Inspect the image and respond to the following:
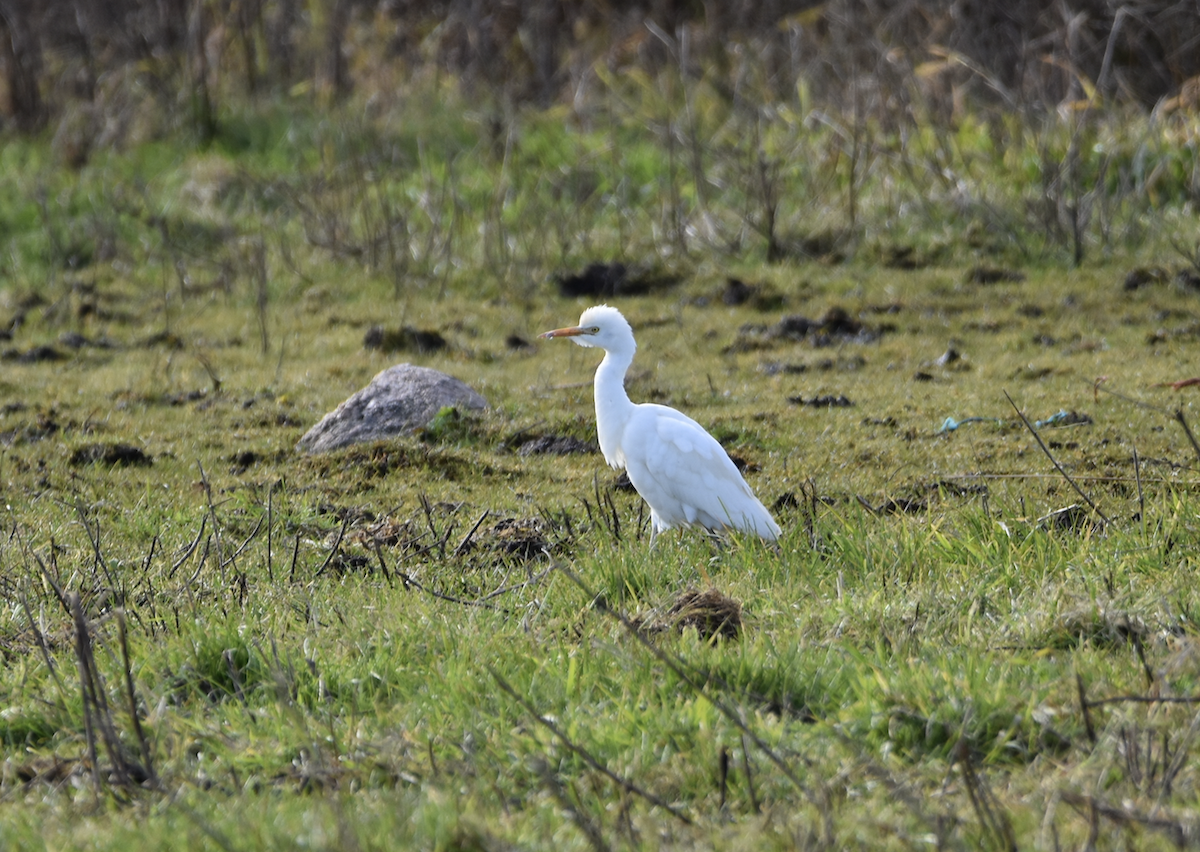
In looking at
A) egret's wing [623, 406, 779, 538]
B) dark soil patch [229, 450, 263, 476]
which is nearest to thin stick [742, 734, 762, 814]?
egret's wing [623, 406, 779, 538]

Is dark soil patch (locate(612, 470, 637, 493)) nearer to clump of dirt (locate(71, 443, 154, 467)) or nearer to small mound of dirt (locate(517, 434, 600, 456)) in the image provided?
small mound of dirt (locate(517, 434, 600, 456))

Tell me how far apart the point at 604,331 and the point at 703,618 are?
2194 millimetres

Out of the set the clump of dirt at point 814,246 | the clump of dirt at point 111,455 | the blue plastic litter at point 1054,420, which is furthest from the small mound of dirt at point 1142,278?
the clump of dirt at point 111,455

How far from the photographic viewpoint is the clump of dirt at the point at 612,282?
1038cm

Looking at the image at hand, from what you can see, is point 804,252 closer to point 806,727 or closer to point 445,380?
point 445,380

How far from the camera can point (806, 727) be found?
128 inches

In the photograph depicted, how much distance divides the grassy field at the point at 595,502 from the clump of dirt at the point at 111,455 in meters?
0.02

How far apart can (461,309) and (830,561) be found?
6129mm

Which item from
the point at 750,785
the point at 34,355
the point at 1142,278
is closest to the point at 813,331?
the point at 1142,278

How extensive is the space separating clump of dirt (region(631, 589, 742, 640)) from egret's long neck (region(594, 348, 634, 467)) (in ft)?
6.03

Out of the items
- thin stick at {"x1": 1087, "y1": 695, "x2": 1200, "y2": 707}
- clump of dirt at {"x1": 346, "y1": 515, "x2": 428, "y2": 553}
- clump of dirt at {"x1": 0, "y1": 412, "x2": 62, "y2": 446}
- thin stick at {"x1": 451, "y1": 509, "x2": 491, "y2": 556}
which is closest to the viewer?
thin stick at {"x1": 1087, "y1": 695, "x2": 1200, "y2": 707}

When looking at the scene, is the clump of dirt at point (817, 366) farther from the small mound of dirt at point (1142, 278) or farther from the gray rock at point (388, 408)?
the small mound of dirt at point (1142, 278)

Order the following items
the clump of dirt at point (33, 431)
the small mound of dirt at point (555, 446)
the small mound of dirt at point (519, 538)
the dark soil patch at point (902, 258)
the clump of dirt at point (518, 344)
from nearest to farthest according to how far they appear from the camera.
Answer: the small mound of dirt at point (519, 538)
the small mound of dirt at point (555, 446)
the clump of dirt at point (33, 431)
the clump of dirt at point (518, 344)
the dark soil patch at point (902, 258)

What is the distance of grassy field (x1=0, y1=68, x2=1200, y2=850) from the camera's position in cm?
299
